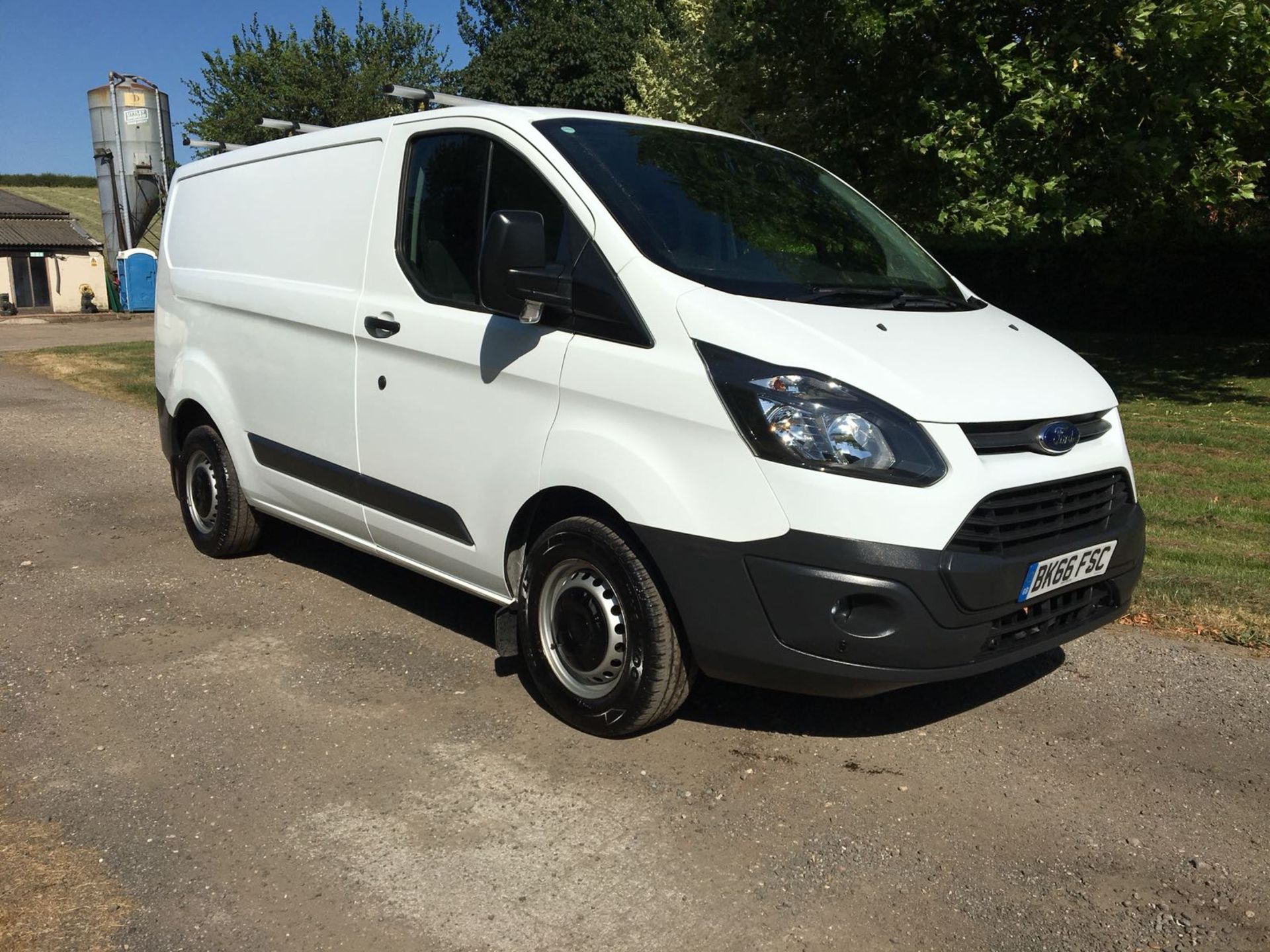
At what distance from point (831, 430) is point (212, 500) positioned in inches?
158

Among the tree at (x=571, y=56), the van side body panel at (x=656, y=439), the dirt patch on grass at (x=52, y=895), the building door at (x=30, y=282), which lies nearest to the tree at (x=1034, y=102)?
the van side body panel at (x=656, y=439)

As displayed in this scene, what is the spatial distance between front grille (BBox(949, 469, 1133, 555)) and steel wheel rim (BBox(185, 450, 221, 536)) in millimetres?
4128

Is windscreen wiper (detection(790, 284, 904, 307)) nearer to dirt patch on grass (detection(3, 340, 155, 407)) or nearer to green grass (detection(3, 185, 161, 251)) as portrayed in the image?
dirt patch on grass (detection(3, 340, 155, 407))

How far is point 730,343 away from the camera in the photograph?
363 centimetres

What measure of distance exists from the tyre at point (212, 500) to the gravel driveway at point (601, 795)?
732mm

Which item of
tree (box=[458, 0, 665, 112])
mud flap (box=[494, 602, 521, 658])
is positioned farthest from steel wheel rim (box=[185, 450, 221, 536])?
tree (box=[458, 0, 665, 112])

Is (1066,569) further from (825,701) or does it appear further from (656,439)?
(656,439)

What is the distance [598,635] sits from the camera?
4074 millimetres

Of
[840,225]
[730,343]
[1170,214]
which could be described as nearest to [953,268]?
[1170,214]

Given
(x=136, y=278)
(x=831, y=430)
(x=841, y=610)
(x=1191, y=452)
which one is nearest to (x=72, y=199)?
(x=136, y=278)

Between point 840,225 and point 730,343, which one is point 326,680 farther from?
point 840,225

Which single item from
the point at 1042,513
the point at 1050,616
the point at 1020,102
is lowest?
the point at 1050,616

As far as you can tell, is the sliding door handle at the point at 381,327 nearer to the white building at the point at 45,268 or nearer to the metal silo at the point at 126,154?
the metal silo at the point at 126,154

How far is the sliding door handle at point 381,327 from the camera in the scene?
4715mm
